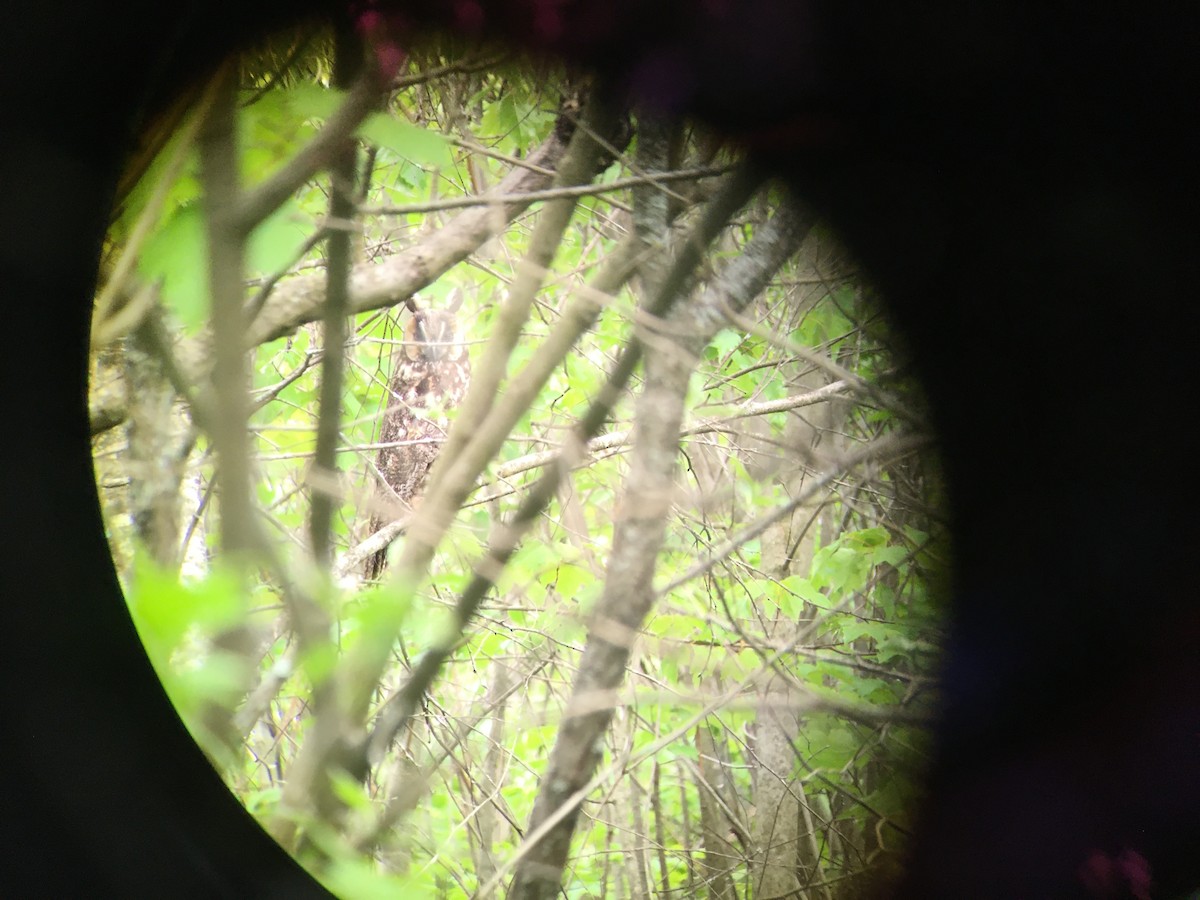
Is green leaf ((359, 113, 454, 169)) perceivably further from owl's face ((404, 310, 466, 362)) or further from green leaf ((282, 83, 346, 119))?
owl's face ((404, 310, 466, 362))

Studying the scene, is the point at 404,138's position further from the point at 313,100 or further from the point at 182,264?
the point at 182,264

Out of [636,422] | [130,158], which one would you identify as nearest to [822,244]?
[636,422]

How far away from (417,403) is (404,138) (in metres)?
0.29

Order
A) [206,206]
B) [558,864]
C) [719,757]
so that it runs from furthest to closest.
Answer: [719,757] → [558,864] → [206,206]

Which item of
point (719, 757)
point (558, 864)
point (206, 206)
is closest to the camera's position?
point (206, 206)

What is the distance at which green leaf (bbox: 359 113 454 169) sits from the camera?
2.19 feet

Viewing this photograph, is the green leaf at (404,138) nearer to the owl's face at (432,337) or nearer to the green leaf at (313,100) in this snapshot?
the green leaf at (313,100)

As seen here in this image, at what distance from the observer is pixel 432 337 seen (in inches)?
31.7

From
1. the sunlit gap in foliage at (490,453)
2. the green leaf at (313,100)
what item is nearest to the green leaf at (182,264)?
the sunlit gap in foliage at (490,453)

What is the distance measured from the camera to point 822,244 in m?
0.77

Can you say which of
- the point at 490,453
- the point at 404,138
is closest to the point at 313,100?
the point at 404,138

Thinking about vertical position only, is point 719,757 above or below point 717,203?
below

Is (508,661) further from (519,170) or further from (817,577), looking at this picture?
(519,170)

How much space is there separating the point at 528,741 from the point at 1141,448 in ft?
2.61
